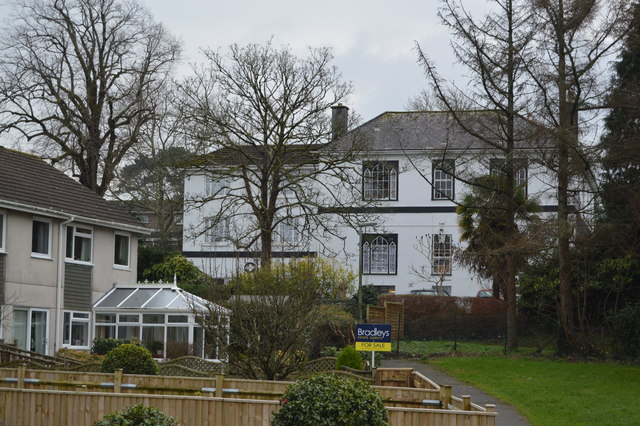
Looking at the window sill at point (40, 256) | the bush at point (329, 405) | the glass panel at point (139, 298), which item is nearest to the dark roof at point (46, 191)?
the window sill at point (40, 256)

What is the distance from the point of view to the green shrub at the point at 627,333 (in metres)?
29.5

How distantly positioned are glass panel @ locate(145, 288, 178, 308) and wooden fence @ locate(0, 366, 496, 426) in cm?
1789

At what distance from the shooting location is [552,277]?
35.2 metres

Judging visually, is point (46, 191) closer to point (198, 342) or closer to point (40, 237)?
point (40, 237)

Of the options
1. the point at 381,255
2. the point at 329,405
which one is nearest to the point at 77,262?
the point at 381,255

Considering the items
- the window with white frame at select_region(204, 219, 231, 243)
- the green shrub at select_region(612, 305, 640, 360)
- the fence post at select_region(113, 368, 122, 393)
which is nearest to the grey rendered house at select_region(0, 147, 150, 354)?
the window with white frame at select_region(204, 219, 231, 243)

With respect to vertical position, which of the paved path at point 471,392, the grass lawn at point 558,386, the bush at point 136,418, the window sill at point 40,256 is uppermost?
the window sill at point 40,256

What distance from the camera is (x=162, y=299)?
3512 centimetres

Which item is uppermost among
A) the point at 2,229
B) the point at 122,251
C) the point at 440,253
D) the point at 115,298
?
the point at 440,253

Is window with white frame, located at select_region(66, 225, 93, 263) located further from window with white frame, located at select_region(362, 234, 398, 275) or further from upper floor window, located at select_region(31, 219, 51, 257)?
window with white frame, located at select_region(362, 234, 398, 275)

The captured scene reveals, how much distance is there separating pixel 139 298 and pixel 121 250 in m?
3.63

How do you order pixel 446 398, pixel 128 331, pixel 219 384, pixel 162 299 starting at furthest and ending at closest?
pixel 128 331
pixel 162 299
pixel 219 384
pixel 446 398

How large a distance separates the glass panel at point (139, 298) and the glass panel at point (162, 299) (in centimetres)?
31

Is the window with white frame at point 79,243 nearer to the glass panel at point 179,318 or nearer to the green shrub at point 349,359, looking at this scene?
the glass panel at point 179,318
